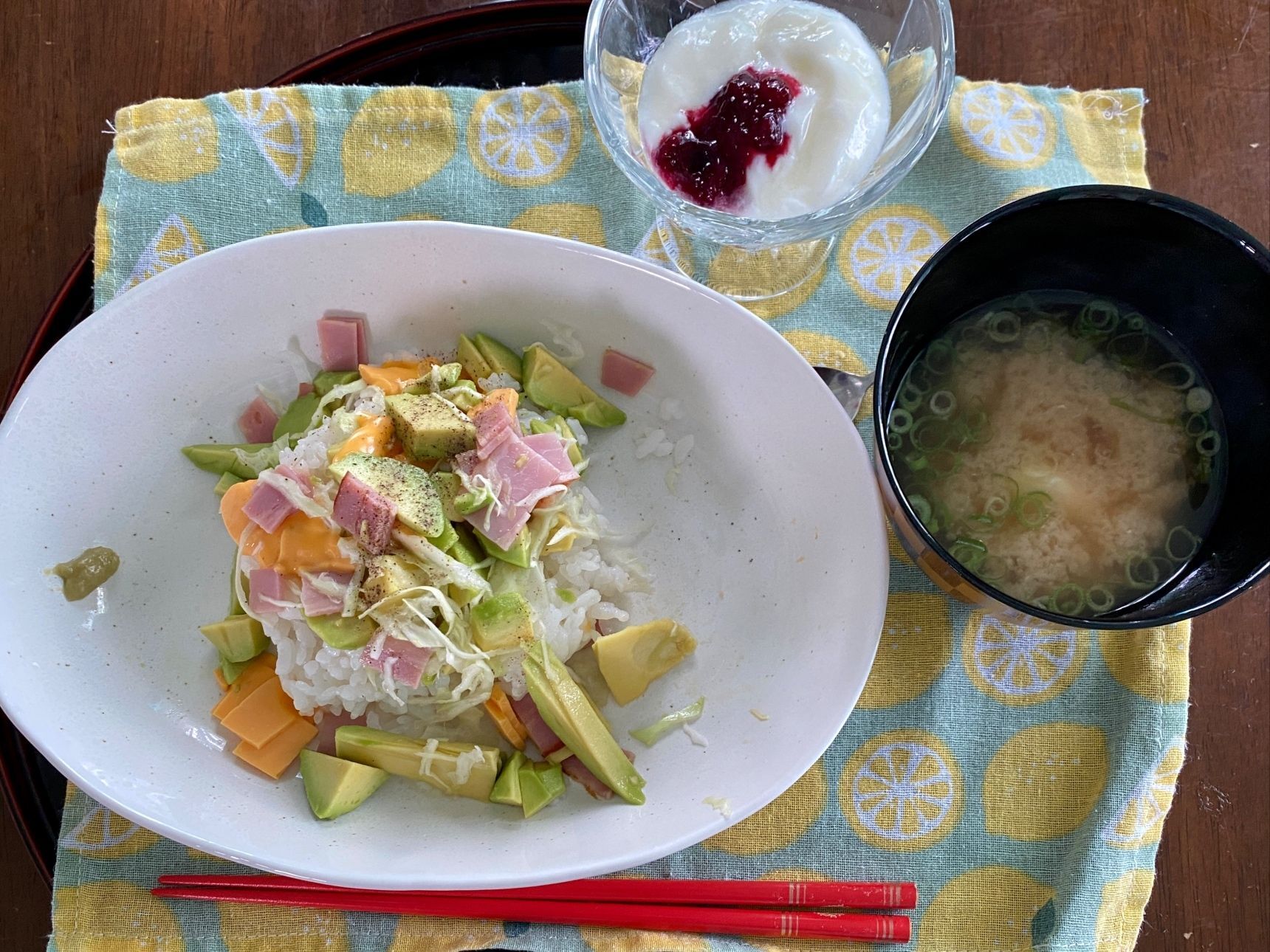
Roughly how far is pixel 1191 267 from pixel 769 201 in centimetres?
68

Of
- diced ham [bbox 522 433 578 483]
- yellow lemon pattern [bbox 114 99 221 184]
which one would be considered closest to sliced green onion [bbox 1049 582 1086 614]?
diced ham [bbox 522 433 578 483]

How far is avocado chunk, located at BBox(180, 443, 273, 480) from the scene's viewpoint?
5.65ft

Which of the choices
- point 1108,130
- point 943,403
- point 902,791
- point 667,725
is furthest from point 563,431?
point 1108,130

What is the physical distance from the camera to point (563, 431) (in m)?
1.71

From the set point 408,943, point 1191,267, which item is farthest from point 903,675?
point 408,943

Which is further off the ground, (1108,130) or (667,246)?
(1108,130)

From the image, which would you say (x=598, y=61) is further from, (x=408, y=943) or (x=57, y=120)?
(x=408, y=943)

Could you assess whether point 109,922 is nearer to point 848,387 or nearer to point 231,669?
point 231,669

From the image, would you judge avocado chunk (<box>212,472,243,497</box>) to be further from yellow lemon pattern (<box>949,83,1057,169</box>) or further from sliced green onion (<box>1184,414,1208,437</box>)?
sliced green onion (<box>1184,414,1208,437</box>)

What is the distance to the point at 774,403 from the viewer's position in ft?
5.42

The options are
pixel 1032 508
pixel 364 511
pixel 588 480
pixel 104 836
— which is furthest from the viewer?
pixel 588 480

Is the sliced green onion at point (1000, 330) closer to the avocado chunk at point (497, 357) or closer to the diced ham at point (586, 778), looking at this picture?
the avocado chunk at point (497, 357)

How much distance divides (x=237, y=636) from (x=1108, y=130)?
6.19 feet

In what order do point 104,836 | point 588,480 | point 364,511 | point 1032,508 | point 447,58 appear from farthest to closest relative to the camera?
point 447,58 < point 588,480 < point 104,836 < point 1032,508 < point 364,511
